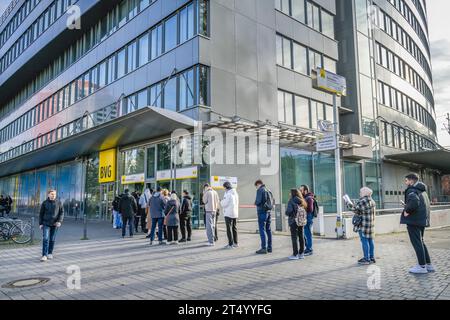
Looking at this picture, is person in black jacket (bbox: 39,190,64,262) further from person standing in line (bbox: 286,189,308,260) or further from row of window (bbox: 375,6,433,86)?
row of window (bbox: 375,6,433,86)

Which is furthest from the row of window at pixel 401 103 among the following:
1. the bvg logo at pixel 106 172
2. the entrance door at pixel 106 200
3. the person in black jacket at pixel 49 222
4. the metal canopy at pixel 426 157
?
the person in black jacket at pixel 49 222

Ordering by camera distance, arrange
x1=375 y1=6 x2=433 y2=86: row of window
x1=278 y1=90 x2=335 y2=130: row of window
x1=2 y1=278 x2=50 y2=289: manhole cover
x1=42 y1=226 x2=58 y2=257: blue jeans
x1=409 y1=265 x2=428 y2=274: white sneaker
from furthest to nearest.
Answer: x1=375 y1=6 x2=433 y2=86: row of window < x1=278 y1=90 x2=335 y2=130: row of window < x1=42 y1=226 x2=58 y2=257: blue jeans < x1=409 y1=265 x2=428 y2=274: white sneaker < x1=2 y1=278 x2=50 y2=289: manhole cover

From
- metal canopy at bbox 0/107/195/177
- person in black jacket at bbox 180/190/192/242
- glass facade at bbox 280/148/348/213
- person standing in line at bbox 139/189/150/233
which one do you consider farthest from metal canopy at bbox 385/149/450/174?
person in black jacket at bbox 180/190/192/242

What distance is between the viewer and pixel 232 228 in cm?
1104

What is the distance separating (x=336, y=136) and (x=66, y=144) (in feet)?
55.9

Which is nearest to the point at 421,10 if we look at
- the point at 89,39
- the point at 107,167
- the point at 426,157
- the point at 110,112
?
the point at 426,157

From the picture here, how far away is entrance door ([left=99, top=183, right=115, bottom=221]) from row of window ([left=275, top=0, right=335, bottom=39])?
51.8 ft

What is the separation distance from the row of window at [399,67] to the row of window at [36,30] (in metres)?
26.6

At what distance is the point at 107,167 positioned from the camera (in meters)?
24.8

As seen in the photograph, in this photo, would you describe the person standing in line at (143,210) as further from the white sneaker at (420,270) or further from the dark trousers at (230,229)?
the white sneaker at (420,270)

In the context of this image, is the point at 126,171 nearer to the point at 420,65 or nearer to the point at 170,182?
the point at 170,182

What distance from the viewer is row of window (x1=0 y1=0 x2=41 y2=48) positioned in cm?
4017

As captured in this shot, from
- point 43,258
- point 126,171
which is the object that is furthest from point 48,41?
point 43,258

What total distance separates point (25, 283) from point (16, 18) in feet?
157
